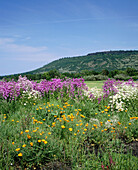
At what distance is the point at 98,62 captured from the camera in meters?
90.1

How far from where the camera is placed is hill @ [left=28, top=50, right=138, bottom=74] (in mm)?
85012

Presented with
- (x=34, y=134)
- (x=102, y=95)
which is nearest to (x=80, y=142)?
(x=34, y=134)

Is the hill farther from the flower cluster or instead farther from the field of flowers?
the field of flowers

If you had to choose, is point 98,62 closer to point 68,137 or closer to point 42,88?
point 42,88

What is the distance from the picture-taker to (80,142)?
12.3 ft

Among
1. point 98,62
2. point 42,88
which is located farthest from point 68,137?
point 98,62

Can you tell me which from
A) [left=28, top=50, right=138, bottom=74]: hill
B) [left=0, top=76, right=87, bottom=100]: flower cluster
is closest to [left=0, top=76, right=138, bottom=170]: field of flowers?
[left=0, top=76, right=87, bottom=100]: flower cluster

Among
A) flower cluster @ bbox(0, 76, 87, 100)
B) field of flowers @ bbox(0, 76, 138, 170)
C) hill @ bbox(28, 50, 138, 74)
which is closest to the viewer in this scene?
field of flowers @ bbox(0, 76, 138, 170)

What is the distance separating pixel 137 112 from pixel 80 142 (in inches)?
117

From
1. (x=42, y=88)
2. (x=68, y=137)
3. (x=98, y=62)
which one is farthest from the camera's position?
(x=98, y=62)

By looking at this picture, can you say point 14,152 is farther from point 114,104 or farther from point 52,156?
point 114,104

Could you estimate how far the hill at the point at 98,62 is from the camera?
8501 cm

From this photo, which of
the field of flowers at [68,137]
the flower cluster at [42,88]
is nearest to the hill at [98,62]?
the flower cluster at [42,88]

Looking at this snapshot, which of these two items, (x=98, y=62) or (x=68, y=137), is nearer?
(x=68, y=137)
